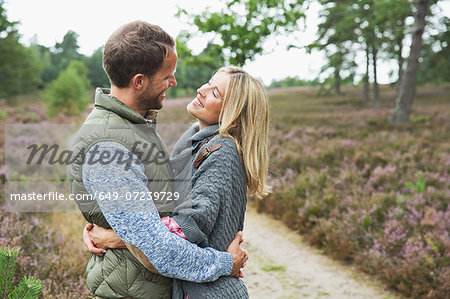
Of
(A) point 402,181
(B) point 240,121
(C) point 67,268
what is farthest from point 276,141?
(B) point 240,121

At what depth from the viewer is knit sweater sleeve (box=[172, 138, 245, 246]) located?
5.10ft

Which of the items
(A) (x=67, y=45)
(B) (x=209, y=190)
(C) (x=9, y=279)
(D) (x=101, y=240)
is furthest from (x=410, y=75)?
(A) (x=67, y=45)

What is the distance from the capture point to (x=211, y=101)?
2.01m

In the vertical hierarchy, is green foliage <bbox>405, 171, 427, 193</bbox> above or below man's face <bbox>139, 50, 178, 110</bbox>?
below

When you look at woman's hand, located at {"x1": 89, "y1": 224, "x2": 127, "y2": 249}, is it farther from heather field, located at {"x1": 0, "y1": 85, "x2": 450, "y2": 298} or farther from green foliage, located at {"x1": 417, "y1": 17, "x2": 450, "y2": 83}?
green foliage, located at {"x1": 417, "y1": 17, "x2": 450, "y2": 83}

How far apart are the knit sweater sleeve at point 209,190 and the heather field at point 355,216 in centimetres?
205

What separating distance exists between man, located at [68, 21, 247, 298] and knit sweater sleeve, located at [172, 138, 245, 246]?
0.09m

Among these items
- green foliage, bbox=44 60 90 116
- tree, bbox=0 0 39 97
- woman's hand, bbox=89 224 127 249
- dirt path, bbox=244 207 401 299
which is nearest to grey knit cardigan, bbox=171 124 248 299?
woman's hand, bbox=89 224 127 249

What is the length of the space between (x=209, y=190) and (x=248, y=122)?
455 millimetres

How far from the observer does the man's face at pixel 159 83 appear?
158cm

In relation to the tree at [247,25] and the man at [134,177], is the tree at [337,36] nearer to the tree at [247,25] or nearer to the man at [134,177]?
the tree at [247,25]

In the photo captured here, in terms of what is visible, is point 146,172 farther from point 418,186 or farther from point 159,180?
point 418,186

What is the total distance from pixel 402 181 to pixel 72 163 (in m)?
Result: 6.52

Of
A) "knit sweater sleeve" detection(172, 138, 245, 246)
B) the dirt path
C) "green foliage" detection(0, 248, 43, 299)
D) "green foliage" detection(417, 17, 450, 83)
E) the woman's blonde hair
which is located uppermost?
"green foliage" detection(417, 17, 450, 83)
